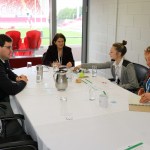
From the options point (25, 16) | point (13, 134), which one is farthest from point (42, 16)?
point (13, 134)

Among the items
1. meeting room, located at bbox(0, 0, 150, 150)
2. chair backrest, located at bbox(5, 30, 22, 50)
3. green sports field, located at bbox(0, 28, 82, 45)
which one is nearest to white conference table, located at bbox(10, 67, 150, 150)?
meeting room, located at bbox(0, 0, 150, 150)

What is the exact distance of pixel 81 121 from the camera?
1.73 m

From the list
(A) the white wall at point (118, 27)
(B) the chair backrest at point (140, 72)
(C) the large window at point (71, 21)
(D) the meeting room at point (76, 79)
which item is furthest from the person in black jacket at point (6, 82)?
(C) the large window at point (71, 21)

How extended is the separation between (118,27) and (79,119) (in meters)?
2.89

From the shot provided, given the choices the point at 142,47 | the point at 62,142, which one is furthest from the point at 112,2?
the point at 62,142

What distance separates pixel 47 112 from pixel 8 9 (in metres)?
3.72

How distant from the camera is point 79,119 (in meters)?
1.76

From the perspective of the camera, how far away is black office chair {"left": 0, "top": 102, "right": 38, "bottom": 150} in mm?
1592

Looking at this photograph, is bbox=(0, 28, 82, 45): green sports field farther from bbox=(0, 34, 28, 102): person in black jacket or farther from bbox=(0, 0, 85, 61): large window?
bbox=(0, 34, 28, 102): person in black jacket

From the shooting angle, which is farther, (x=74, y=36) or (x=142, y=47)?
(x=74, y=36)

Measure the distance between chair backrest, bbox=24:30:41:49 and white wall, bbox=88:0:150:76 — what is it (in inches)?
43.4

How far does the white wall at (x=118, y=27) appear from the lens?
3.74 meters

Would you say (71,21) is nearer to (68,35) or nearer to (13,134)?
(68,35)

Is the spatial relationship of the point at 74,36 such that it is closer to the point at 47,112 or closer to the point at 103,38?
the point at 103,38
